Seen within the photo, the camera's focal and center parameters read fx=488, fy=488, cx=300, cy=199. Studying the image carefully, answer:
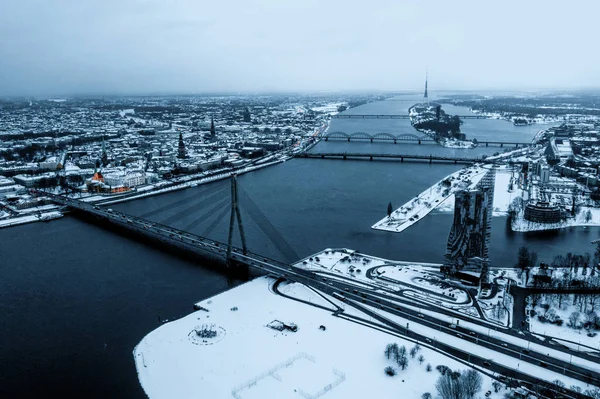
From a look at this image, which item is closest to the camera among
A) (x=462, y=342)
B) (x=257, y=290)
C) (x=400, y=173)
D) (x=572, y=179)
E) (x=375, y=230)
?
(x=462, y=342)

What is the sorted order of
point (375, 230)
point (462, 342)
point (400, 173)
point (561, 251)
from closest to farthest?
1. point (462, 342)
2. point (561, 251)
3. point (375, 230)
4. point (400, 173)

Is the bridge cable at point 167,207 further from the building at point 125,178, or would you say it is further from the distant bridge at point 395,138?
the distant bridge at point 395,138

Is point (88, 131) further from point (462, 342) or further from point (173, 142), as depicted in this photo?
point (462, 342)

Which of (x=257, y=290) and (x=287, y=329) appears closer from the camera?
(x=287, y=329)

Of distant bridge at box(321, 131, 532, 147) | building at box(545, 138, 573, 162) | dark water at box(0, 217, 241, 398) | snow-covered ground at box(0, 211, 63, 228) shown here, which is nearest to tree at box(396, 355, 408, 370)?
dark water at box(0, 217, 241, 398)

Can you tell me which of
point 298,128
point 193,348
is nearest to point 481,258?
point 193,348

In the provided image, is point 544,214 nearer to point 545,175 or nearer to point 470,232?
point 470,232
